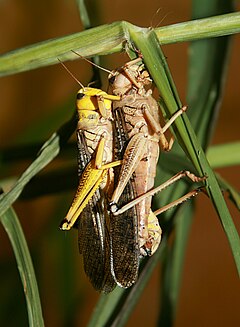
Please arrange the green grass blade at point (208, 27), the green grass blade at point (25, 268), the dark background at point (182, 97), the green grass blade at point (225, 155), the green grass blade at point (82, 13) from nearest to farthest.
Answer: the green grass blade at point (208, 27)
the green grass blade at point (25, 268)
the green grass blade at point (82, 13)
the green grass blade at point (225, 155)
the dark background at point (182, 97)

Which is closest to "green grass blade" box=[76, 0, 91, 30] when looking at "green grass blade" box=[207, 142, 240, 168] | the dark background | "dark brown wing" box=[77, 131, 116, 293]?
"dark brown wing" box=[77, 131, 116, 293]

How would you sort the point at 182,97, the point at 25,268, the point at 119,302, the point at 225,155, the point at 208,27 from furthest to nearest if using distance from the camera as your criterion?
the point at 182,97 < the point at 225,155 < the point at 119,302 < the point at 25,268 < the point at 208,27

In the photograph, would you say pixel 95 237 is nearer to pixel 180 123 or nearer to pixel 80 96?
pixel 80 96

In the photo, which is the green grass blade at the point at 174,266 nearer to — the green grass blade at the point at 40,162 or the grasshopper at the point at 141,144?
the grasshopper at the point at 141,144

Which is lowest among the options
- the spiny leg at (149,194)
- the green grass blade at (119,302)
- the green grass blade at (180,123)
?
the green grass blade at (119,302)

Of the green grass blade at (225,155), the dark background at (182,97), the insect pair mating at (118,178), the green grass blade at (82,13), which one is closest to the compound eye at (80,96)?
the insect pair mating at (118,178)

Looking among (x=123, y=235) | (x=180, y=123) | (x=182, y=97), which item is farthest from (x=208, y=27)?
(x=182, y=97)
